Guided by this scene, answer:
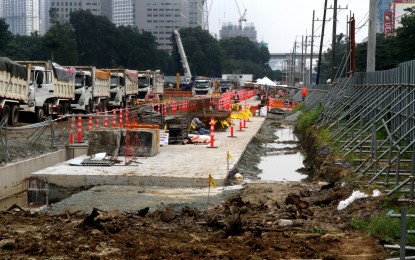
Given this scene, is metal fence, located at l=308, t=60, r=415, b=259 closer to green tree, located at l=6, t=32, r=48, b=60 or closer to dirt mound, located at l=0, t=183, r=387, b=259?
dirt mound, located at l=0, t=183, r=387, b=259

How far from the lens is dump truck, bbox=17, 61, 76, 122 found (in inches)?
1313

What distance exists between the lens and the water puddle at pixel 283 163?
24.4m

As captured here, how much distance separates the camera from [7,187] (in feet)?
62.0

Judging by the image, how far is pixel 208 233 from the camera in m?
10.8

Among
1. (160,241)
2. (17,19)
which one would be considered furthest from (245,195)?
(17,19)

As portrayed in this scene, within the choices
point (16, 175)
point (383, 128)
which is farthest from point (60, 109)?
point (383, 128)

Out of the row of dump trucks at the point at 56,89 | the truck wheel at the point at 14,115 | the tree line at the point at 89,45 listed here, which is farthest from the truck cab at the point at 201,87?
the truck wheel at the point at 14,115

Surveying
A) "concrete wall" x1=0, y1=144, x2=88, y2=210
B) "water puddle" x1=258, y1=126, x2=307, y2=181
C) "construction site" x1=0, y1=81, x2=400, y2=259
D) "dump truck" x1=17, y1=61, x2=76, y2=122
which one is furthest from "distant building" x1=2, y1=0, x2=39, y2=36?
"concrete wall" x1=0, y1=144, x2=88, y2=210

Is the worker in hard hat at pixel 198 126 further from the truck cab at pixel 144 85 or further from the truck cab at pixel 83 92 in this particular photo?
the truck cab at pixel 144 85

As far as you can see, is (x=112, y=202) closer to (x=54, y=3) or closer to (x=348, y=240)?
(x=348, y=240)

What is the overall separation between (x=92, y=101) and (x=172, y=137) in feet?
57.3

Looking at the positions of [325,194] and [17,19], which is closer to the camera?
[325,194]

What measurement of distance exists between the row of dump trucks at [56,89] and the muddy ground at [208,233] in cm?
1625

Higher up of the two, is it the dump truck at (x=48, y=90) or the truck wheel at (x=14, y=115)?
the dump truck at (x=48, y=90)
